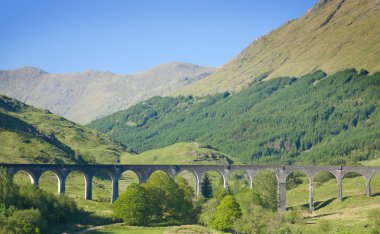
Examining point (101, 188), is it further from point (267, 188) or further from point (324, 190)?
point (324, 190)

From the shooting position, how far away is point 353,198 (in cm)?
14338

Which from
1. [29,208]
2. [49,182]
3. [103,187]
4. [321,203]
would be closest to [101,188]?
[103,187]

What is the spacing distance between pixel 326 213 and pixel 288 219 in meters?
27.0

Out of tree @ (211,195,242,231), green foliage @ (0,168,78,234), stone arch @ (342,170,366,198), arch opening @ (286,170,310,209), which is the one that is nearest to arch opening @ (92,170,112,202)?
green foliage @ (0,168,78,234)

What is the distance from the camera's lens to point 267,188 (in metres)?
139

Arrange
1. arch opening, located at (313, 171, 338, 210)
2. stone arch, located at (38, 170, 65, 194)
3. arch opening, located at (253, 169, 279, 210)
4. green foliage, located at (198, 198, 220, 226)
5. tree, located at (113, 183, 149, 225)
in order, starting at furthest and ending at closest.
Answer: arch opening, located at (313, 171, 338, 210), arch opening, located at (253, 169, 279, 210), stone arch, located at (38, 170, 65, 194), green foliage, located at (198, 198, 220, 226), tree, located at (113, 183, 149, 225)

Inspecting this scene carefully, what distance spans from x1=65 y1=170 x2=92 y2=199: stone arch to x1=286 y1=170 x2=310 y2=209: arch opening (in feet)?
182

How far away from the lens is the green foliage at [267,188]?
13450 centimetres

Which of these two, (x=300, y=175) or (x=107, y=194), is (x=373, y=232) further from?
(x=300, y=175)

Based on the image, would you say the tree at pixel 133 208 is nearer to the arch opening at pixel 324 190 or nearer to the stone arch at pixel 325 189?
the arch opening at pixel 324 190

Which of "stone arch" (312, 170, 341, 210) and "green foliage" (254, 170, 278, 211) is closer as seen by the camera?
"green foliage" (254, 170, 278, 211)

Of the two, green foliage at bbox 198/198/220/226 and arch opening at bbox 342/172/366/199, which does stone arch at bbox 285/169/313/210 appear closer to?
arch opening at bbox 342/172/366/199

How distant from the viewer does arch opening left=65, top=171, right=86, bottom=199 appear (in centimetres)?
14579

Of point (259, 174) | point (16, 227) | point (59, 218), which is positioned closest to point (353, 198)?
point (259, 174)
